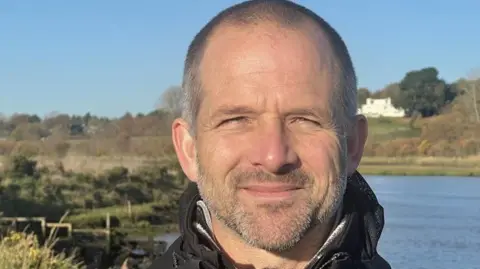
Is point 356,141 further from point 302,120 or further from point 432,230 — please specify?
point 432,230

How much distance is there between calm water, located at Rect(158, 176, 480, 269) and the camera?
2291 cm

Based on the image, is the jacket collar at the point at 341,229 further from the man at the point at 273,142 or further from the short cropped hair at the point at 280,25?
the short cropped hair at the point at 280,25

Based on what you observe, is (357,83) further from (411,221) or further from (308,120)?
(411,221)

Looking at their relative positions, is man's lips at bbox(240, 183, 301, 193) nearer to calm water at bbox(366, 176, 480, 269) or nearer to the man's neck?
the man's neck

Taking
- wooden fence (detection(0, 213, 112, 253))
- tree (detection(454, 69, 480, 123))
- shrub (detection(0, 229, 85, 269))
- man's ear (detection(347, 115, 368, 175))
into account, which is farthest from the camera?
tree (detection(454, 69, 480, 123))

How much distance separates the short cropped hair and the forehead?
0.02 m

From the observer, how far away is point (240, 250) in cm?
171

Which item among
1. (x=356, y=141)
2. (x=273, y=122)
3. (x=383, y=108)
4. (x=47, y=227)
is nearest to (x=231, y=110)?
(x=273, y=122)

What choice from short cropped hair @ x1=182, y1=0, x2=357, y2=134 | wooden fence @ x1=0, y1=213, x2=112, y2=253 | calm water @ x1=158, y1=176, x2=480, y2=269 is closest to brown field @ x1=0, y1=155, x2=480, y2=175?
calm water @ x1=158, y1=176, x2=480, y2=269

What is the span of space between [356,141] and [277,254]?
1.03 ft

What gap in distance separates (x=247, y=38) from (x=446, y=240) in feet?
85.0

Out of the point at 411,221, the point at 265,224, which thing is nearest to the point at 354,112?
the point at 265,224

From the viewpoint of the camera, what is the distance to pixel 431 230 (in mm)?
29031

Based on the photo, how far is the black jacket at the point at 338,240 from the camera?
5.41 feet
